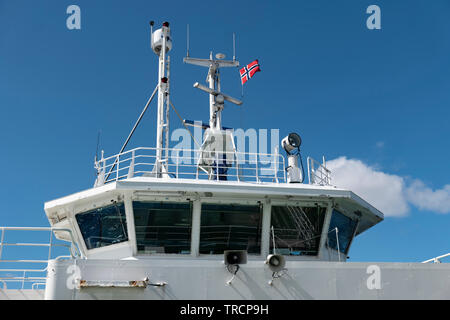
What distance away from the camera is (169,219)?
1299 centimetres

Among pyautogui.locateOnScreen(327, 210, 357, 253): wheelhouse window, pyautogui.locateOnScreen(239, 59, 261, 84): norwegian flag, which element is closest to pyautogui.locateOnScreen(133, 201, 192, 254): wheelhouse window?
pyautogui.locateOnScreen(327, 210, 357, 253): wheelhouse window

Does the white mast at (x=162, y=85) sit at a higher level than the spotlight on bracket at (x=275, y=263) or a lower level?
higher

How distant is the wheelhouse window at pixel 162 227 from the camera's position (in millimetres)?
12844

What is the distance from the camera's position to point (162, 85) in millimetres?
17078

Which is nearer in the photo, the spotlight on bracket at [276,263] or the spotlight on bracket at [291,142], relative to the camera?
the spotlight on bracket at [276,263]

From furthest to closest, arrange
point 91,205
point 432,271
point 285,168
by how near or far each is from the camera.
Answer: point 285,168 → point 91,205 → point 432,271

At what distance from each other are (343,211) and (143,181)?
584 centimetres

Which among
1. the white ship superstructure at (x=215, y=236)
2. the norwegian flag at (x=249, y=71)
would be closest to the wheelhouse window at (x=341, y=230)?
the white ship superstructure at (x=215, y=236)

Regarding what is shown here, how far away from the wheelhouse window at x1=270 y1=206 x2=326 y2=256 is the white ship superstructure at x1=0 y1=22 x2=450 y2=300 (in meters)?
0.03

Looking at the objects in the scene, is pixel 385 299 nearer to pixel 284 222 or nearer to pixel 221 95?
pixel 284 222

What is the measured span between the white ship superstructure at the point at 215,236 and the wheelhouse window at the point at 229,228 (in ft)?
0.09

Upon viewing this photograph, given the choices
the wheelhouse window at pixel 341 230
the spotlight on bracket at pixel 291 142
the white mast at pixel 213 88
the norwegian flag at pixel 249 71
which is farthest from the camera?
the norwegian flag at pixel 249 71

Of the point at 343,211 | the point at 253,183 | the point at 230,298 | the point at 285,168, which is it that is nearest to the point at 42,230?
the point at 230,298

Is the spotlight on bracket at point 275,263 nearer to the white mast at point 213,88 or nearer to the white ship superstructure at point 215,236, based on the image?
the white ship superstructure at point 215,236
